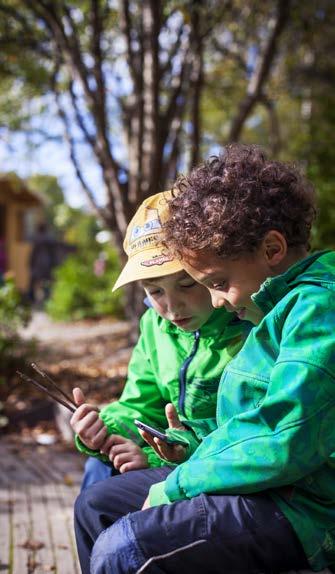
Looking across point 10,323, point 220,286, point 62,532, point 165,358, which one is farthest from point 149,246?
point 10,323

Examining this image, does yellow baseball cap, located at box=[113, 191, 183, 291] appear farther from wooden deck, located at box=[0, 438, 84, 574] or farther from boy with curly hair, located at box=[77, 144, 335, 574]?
wooden deck, located at box=[0, 438, 84, 574]

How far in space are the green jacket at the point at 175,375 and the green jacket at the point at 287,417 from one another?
1.45ft

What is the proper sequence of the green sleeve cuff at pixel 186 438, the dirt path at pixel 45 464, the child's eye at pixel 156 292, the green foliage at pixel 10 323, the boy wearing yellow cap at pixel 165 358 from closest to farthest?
the green sleeve cuff at pixel 186 438 → the boy wearing yellow cap at pixel 165 358 → the child's eye at pixel 156 292 → the dirt path at pixel 45 464 → the green foliage at pixel 10 323

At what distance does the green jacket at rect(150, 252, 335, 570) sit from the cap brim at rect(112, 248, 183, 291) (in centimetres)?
50

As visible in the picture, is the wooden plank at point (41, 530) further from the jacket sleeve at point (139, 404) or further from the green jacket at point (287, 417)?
the green jacket at point (287, 417)

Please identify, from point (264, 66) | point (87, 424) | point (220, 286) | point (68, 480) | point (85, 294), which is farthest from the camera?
point (85, 294)

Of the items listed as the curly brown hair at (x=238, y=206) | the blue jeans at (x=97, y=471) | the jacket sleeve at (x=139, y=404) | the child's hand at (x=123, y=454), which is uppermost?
the curly brown hair at (x=238, y=206)

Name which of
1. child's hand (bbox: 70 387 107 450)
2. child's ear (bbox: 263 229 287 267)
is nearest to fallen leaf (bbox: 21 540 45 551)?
child's hand (bbox: 70 387 107 450)

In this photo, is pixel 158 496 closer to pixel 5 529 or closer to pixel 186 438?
pixel 186 438

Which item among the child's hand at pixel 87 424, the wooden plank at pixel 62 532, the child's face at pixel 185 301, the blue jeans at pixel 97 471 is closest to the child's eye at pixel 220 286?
the child's face at pixel 185 301

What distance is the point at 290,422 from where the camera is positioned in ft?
5.15

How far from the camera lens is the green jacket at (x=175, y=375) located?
2.34 m

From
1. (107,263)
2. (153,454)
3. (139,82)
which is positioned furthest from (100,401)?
(107,263)

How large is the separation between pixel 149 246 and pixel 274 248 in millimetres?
600
